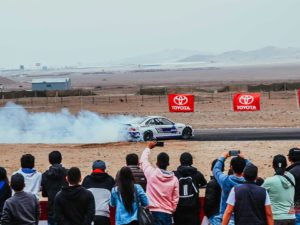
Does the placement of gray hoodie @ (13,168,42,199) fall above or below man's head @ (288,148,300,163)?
below

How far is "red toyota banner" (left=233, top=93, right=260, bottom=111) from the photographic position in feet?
106

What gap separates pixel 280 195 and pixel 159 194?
175 centimetres

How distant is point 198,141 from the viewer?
2498 cm

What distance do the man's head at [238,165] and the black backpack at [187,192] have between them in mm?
778

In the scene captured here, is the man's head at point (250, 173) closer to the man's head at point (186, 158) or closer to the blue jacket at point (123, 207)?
the man's head at point (186, 158)

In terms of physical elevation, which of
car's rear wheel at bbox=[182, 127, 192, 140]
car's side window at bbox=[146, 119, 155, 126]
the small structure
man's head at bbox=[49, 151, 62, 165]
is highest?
the small structure

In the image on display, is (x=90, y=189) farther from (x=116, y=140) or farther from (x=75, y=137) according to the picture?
(x=75, y=137)

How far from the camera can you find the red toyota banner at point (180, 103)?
33156 millimetres

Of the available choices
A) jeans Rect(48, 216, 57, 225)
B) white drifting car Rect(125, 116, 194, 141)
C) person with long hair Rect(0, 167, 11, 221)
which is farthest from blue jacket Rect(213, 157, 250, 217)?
white drifting car Rect(125, 116, 194, 141)

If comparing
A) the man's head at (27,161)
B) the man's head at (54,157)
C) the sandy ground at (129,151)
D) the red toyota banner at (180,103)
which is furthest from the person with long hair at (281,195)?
the red toyota banner at (180,103)

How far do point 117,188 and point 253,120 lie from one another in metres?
31.1

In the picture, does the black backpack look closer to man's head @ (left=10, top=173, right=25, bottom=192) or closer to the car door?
man's head @ (left=10, top=173, right=25, bottom=192)

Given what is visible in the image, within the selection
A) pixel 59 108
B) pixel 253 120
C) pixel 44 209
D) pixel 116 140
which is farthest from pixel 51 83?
pixel 44 209

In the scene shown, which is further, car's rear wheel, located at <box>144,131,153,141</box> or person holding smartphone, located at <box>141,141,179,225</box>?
car's rear wheel, located at <box>144,131,153,141</box>
